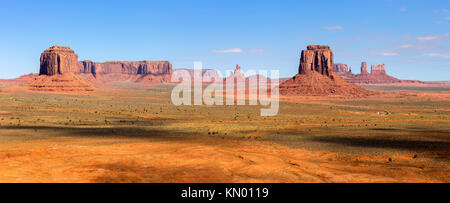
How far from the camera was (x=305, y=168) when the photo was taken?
20.3m

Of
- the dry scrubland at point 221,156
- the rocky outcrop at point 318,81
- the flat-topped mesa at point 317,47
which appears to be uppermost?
the flat-topped mesa at point 317,47

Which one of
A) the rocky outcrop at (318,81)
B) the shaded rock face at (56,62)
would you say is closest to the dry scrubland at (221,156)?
the rocky outcrop at (318,81)

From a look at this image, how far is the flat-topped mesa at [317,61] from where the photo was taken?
140750mm

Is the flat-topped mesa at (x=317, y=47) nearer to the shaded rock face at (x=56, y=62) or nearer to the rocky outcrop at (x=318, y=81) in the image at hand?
the rocky outcrop at (x=318, y=81)

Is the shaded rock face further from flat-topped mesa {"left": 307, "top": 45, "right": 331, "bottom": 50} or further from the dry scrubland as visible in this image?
the dry scrubland

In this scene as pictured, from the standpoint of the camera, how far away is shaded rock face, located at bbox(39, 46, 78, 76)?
486 feet

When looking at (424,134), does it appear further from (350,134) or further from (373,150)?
(373,150)

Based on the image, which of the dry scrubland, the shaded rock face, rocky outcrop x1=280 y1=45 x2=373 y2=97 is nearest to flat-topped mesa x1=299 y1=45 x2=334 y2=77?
rocky outcrop x1=280 y1=45 x2=373 y2=97

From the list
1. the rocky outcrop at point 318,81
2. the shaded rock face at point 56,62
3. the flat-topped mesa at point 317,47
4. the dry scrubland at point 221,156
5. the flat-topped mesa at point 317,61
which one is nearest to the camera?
the dry scrubland at point 221,156

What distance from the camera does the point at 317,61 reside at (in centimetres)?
14150

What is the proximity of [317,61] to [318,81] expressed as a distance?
424 inches

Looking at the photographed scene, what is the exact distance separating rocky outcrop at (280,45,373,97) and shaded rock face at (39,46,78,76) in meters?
82.5
